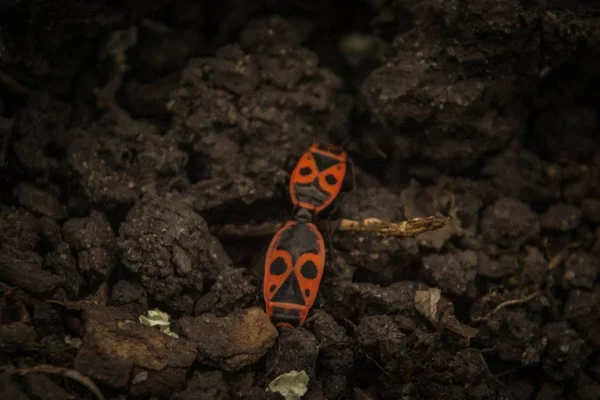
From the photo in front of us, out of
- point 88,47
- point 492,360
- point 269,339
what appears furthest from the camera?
point 88,47

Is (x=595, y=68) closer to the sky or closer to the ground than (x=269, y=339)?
closer to the sky

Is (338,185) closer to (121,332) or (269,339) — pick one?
(269,339)

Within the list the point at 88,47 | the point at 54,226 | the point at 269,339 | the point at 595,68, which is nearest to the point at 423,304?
the point at 269,339

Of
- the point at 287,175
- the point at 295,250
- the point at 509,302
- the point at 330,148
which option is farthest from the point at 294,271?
the point at 509,302

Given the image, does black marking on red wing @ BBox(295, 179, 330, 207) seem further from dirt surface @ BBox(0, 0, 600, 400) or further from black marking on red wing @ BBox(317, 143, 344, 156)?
black marking on red wing @ BBox(317, 143, 344, 156)

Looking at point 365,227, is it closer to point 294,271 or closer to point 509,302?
point 294,271

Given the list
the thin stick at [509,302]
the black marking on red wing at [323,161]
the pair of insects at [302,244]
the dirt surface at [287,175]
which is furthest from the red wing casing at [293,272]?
the thin stick at [509,302]

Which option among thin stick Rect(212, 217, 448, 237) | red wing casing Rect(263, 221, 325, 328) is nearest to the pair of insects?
red wing casing Rect(263, 221, 325, 328)
